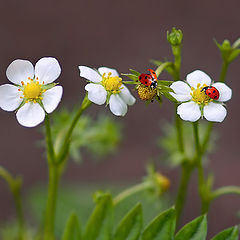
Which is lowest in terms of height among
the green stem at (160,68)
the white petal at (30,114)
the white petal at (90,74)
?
the white petal at (30,114)

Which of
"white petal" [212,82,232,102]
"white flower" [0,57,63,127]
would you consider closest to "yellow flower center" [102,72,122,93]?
"white flower" [0,57,63,127]

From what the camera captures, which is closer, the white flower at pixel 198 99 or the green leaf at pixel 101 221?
the white flower at pixel 198 99

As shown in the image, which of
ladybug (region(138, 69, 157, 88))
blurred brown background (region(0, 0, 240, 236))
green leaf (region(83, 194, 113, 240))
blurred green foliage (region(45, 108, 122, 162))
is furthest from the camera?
blurred brown background (region(0, 0, 240, 236))

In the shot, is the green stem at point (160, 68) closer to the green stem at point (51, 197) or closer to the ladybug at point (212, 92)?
the ladybug at point (212, 92)

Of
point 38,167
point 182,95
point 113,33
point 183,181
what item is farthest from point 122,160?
point 182,95

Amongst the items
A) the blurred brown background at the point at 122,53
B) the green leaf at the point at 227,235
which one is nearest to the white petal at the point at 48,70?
the green leaf at the point at 227,235

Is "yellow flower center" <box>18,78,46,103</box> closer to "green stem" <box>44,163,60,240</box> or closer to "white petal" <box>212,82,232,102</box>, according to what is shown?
"green stem" <box>44,163,60,240</box>

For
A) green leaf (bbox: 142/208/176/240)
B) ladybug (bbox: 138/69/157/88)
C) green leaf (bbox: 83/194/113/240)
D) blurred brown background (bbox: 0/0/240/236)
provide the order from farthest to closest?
1. blurred brown background (bbox: 0/0/240/236)
2. green leaf (bbox: 83/194/113/240)
3. green leaf (bbox: 142/208/176/240)
4. ladybug (bbox: 138/69/157/88)
